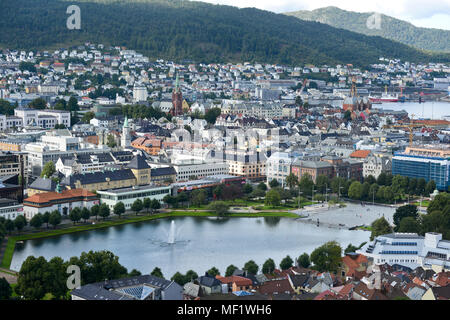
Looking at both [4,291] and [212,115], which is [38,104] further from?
[4,291]

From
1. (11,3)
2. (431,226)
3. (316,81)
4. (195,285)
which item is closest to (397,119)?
(316,81)

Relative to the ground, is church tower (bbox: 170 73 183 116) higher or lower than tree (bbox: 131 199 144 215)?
higher

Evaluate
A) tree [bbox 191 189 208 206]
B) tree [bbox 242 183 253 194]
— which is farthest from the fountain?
tree [bbox 242 183 253 194]

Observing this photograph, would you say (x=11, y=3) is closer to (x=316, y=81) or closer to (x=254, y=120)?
(x=316, y=81)

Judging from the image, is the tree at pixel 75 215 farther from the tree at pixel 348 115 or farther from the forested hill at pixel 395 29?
the forested hill at pixel 395 29

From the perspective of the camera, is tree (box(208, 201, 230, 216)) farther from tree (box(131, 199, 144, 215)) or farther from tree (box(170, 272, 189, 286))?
tree (box(170, 272, 189, 286))

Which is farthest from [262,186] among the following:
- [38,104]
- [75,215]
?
[38,104]

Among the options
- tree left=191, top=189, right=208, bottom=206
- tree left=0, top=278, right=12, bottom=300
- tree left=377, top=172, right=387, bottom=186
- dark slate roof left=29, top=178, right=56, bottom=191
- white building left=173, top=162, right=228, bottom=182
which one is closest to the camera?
tree left=0, top=278, right=12, bottom=300
